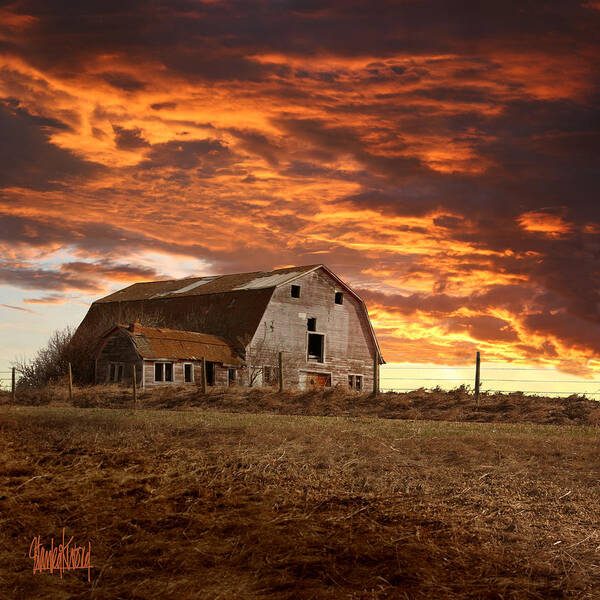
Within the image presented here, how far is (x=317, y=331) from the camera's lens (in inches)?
1732

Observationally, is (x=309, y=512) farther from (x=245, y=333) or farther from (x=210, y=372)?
(x=245, y=333)

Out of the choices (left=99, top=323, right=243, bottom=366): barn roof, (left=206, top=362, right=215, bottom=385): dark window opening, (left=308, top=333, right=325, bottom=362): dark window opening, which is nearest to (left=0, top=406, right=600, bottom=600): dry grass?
(left=99, top=323, right=243, bottom=366): barn roof

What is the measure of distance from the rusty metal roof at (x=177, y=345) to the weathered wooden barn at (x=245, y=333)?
0.06 metres

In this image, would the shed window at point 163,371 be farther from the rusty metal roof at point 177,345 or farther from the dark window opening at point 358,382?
the dark window opening at point 358,382

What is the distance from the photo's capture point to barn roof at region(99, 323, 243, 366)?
124ft

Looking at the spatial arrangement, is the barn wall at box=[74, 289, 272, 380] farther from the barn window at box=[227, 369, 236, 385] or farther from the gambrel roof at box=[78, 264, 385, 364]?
the barn window at box=[227, 369, 236, 385]

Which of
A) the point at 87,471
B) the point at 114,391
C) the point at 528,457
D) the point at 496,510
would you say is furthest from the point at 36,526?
the point at 114,391

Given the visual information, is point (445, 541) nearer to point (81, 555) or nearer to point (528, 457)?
point (81, 555)

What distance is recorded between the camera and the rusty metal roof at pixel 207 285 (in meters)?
44.6

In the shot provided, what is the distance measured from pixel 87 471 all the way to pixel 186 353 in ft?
83.8

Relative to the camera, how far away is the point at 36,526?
995 cm
